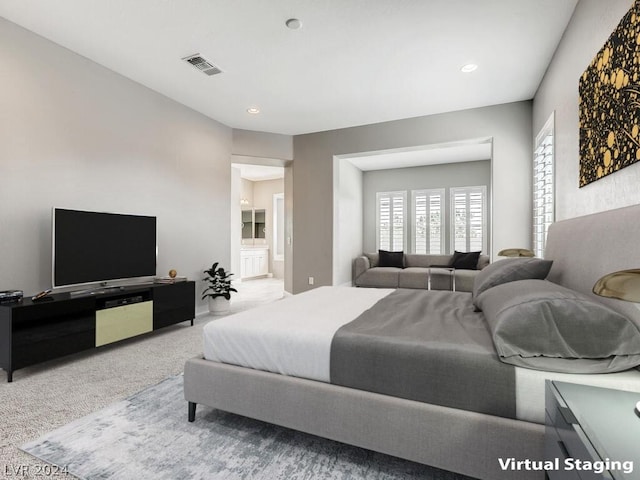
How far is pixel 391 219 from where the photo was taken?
761cm

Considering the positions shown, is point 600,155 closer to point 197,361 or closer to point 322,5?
point 322,5

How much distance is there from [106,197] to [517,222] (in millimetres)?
4871

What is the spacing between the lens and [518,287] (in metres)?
1.69

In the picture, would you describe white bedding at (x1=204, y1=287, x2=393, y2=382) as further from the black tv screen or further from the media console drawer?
the black tv screen

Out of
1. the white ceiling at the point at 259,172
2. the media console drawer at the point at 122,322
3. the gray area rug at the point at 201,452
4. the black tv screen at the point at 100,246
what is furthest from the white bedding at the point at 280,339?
the white ceiling at the point at 259,172

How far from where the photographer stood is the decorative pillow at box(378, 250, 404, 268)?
22.5 ft

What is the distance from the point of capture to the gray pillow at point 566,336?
1.20m

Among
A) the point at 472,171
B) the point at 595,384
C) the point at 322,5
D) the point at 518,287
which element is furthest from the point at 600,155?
the point at 472,171

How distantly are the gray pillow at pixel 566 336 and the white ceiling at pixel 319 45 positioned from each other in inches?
92.9

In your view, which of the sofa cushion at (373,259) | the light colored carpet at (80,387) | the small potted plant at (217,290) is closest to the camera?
the light colored carpet at (80,387)

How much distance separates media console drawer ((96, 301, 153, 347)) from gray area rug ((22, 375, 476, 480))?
123 centimetres

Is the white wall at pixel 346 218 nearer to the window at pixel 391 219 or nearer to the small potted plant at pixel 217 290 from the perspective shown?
the window at pixel 391 219

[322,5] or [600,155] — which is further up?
[322,5]

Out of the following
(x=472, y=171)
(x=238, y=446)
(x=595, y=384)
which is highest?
(x=472, y=171)
